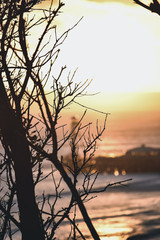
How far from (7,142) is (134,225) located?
34.1m

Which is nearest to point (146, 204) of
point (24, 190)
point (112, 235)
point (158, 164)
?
point (112, 235)

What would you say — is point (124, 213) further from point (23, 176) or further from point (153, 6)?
point (153, 6)

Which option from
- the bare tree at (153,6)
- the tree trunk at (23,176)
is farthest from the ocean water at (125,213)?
the bare tree at (153,6)

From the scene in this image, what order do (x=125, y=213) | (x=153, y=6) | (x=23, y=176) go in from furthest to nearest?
(x=125, y=213) < (x=23, y=176) < (x=153, y=6)

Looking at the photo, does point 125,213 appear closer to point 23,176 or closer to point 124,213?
point 124,213

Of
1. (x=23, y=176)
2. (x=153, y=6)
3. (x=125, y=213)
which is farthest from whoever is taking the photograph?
(x=125, y=213)

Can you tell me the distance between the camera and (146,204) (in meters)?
48.8

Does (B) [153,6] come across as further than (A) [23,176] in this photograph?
No

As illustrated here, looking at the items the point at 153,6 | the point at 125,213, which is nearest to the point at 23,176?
the point at 153,6

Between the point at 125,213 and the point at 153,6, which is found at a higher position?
the point at 125,213

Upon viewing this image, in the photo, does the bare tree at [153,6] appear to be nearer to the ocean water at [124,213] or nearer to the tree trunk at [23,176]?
the tree trunk at [23,176]

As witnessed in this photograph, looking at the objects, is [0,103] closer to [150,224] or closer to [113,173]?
[150,224]

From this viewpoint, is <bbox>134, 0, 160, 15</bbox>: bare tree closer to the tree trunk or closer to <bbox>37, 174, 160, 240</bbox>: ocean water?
the tree trunk

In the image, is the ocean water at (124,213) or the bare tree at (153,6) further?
the ocean water at (124,213)
